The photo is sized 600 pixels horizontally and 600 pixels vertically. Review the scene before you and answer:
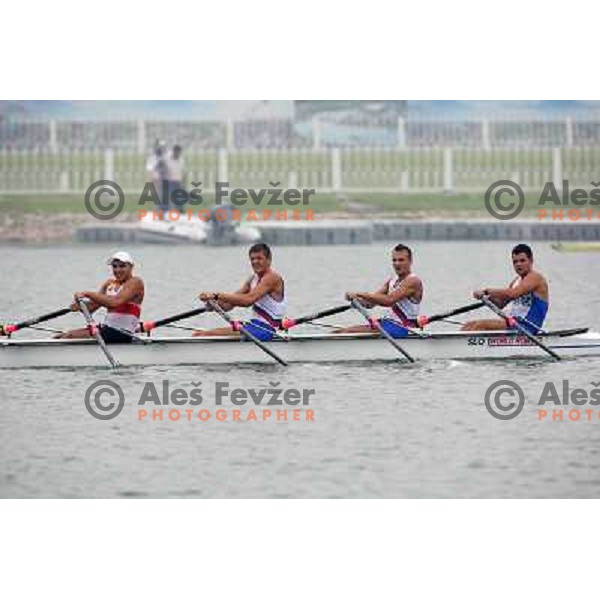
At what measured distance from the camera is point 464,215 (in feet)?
173

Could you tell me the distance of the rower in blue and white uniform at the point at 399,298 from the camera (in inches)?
869

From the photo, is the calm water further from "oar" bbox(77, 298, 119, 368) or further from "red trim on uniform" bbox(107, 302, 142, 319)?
"red trim on uniform" bbox(107, 302, 142, 319)

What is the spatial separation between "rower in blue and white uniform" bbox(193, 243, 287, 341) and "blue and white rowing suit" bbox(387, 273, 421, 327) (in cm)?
118

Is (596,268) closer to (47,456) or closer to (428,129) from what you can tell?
(428,129)

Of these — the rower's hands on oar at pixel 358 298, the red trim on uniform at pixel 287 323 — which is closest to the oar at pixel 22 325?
the red trim on uniform at pixel 287 323

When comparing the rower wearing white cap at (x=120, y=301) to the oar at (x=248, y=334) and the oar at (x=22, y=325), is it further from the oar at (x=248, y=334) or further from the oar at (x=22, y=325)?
the oar at (x=248, y=334)

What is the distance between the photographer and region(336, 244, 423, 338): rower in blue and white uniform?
869 inches

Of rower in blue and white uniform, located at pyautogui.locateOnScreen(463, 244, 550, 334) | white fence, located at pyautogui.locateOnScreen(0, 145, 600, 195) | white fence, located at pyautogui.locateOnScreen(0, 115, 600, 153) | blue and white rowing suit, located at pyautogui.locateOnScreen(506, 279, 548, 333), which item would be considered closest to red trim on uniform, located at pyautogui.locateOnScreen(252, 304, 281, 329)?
rower in blue and white uniform, located at pyautogui.locateOnScreen(463, 244, 550, 334)

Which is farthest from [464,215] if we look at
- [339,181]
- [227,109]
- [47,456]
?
[47,456]

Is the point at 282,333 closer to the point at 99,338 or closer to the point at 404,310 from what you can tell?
the point at 404,310

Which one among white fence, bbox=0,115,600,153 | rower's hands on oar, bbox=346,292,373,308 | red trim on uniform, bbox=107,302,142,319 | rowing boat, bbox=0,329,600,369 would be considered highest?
white fence, bbox=0,115,600,153

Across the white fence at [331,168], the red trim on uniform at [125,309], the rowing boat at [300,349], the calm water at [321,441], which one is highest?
the white fence at [331,168]
